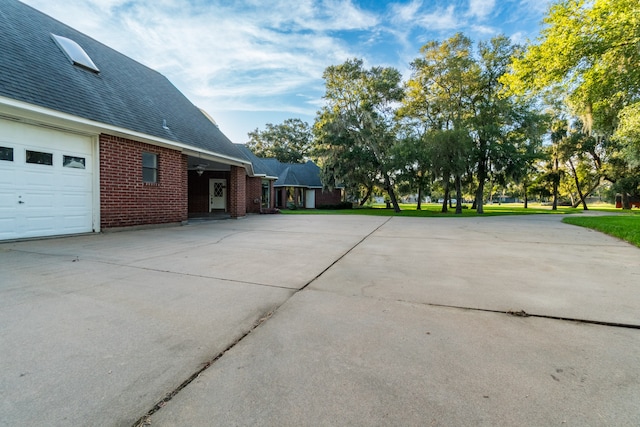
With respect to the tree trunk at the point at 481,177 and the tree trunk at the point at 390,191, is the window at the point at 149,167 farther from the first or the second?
the tree trunk at the point at 481,177

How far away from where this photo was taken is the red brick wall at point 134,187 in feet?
25.5

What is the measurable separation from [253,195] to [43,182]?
12.5 m

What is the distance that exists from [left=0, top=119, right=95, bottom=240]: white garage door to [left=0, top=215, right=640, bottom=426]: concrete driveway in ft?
8.81

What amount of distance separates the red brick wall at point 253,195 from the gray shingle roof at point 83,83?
6.03 m

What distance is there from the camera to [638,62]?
344 inches

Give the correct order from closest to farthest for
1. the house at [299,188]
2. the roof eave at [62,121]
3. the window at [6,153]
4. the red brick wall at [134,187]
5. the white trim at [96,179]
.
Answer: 1. the roof eave at [62,121]
2. the window at [6,153]
3. the white trim at [96,179]
4. the red brick wall at [134,187]
5. the house at [299,188]

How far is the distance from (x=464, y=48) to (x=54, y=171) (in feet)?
82.5

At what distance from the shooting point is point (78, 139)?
7234mm

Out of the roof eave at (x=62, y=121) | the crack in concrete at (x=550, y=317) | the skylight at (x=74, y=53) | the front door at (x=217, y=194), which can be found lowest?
the crack in concrete at (x=550, y=317)

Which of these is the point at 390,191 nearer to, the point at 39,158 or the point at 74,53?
the point at 74,53

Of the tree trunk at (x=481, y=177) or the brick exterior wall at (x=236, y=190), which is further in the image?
the tree trunk at (x=481, y=177)

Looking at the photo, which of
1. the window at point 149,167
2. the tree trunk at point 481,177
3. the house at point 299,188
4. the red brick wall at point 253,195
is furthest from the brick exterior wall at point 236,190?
the tree trunk at point 481,177

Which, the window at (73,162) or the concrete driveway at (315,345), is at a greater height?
the window at (73,162)

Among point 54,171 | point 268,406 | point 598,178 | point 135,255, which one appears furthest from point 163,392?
point 598,178
